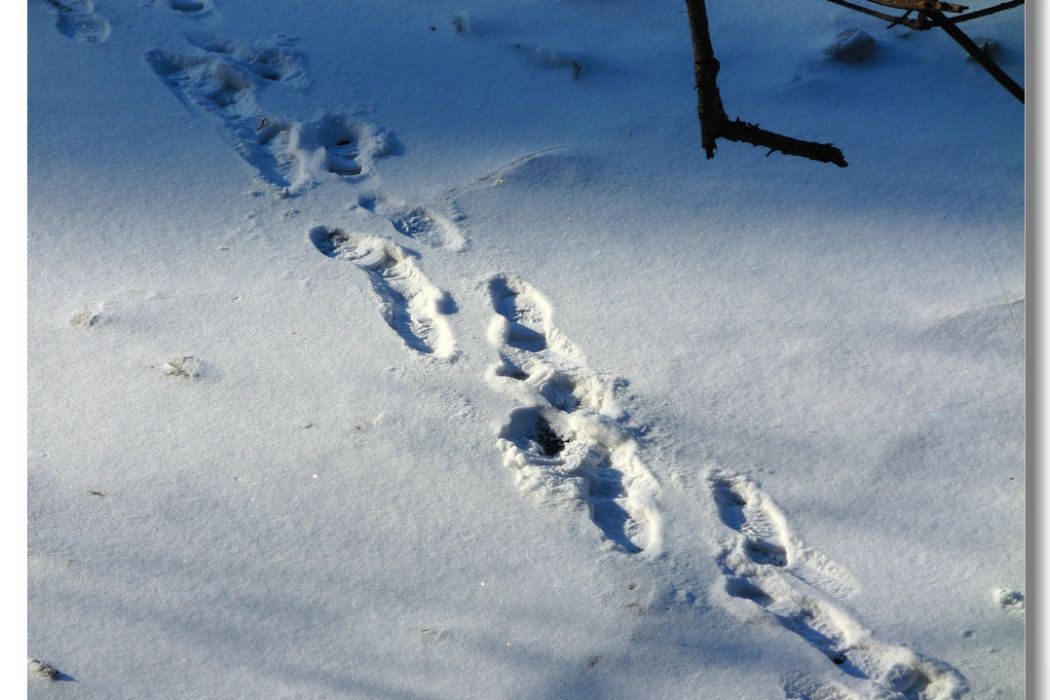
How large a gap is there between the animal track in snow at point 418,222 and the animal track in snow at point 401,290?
0.14 feet

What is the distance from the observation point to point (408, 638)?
1024 mm

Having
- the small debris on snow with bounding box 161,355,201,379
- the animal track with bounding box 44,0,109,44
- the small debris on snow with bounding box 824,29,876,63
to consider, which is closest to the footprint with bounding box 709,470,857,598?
the small debris on snow with bounding box 161,355,201,379

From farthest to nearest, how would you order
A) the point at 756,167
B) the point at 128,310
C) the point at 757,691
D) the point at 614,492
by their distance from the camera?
the point at 756,167, the point at 128,310, the point at 614,492, the point at 757,691

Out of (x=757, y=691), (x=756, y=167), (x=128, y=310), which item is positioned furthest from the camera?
(x=756, y=167)

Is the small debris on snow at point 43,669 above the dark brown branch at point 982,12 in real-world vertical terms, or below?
below

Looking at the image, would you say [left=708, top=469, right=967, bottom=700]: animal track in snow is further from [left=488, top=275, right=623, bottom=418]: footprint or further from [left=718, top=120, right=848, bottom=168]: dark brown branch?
[left=718, top=120, right=848, bottom=168]: dark brown branch

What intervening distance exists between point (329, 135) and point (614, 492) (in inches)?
32.0

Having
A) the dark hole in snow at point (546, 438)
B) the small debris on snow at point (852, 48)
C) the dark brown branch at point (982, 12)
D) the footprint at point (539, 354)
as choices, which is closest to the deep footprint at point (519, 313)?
the footprint at point (539, 354)

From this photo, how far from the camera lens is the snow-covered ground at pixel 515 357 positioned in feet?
3.41

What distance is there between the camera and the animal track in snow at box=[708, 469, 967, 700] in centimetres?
101

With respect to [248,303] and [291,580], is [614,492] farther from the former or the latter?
[248,303]

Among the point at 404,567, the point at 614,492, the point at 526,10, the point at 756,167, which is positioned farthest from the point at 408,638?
the point at 526,10

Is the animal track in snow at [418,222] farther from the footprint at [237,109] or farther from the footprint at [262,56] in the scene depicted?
the footprint at [262,56]

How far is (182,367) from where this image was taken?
131cm
